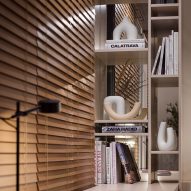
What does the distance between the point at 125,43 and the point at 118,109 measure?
473mm

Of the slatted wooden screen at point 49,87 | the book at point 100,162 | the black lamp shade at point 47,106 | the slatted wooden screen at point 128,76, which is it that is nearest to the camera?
the black lamp shade at point 47,106

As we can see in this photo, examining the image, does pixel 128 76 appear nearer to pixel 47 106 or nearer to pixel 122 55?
pixel 122 55

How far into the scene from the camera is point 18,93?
196 cm

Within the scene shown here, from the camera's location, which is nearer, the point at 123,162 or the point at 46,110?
the point at 46,110

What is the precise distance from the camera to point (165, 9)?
11.8 feet

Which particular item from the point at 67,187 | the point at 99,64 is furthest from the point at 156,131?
the point at 67,187

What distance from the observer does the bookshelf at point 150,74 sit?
3.47 m

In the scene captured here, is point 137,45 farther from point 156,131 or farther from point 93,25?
point 156,131

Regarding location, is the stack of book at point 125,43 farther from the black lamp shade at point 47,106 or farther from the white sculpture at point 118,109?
the black lamp shade at point 47,106

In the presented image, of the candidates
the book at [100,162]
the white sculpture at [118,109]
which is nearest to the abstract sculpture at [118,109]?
the white sculpture at [118,109]

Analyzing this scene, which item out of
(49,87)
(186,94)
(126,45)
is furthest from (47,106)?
(186,94)

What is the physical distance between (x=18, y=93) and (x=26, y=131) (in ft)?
0.57

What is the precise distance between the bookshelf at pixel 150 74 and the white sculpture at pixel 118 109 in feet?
0.14

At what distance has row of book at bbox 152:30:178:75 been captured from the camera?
3.53m
